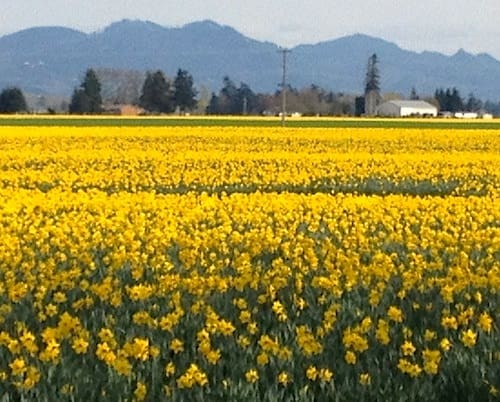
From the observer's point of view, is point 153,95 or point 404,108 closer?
point 153,95

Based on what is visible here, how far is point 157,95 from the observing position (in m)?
144

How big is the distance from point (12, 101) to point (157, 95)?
2681 cm

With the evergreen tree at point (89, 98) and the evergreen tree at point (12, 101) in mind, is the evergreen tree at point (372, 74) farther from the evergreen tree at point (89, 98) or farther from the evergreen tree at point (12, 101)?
the evergreen tree at point (12, 101)

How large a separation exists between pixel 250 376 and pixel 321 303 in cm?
252

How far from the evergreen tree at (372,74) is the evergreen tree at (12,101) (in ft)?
248

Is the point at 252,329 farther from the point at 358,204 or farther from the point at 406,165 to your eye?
the point at 406,165

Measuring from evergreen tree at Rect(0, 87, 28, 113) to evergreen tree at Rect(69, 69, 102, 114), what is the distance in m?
7.77

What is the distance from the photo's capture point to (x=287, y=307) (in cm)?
786

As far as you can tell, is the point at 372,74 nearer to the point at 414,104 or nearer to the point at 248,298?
the point at 414,104

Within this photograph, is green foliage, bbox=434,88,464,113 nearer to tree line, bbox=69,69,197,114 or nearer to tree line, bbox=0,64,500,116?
tree line, bbox=0,64,500,116

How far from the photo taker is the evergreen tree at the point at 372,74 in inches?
7062

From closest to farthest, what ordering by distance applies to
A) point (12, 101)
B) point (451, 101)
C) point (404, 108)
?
point (12, 101), point (404, 108), point (451, 101)

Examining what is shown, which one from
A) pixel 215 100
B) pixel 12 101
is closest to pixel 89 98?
pixel 12 101

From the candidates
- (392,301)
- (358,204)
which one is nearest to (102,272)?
(392,301)
